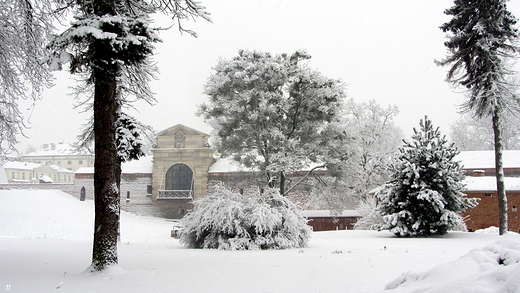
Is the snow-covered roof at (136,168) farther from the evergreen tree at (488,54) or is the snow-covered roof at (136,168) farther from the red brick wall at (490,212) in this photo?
the evergreen tree at (488,54)

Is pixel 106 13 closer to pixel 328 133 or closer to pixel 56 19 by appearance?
pixel 56 19

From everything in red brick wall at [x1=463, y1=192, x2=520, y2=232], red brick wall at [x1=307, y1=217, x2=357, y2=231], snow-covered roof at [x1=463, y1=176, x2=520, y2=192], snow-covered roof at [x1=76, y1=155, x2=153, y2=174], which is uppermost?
snow-covered roof at [x1=76, y1=155, x2=153, y2=174]

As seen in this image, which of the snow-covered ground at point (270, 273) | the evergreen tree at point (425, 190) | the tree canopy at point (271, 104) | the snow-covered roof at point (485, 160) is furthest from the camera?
the snow-covered roof at point (485, 160)

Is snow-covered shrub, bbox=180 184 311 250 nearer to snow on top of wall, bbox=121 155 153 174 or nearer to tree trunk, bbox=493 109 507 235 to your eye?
tree trunk, bbox=493 109 507 235

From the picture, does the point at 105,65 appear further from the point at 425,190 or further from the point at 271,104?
the point at 271,104

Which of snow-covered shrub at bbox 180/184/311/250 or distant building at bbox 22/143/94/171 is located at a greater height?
distant building at bbox 22/143/94/171

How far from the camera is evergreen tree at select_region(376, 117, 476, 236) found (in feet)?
49.7

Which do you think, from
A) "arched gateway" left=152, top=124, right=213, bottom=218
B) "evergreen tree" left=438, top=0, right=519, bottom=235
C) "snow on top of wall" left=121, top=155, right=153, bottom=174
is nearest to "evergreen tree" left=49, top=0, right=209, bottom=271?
"evergreen tree" left=438, top=0, right=519, bottom=235

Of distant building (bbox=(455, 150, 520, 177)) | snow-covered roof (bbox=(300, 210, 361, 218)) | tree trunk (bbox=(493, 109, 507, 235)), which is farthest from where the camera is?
distant building (bbox=(455, 150, 520, 177))

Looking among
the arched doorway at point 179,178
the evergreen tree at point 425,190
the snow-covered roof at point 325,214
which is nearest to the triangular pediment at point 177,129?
the arched doorway at point 179,178

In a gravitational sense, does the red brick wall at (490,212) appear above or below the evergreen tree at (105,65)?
below

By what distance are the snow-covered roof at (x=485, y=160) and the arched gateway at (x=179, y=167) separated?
22634 millimetres

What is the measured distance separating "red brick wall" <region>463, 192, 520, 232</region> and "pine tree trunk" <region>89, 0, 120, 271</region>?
21.1 m

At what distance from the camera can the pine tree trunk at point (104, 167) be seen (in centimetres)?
711
